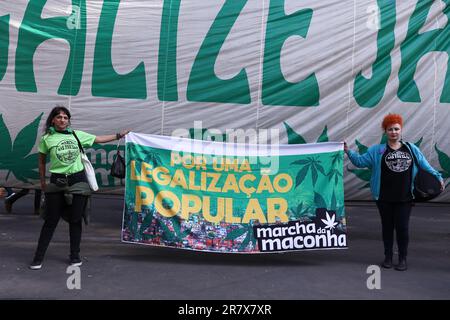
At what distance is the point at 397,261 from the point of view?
582 cm

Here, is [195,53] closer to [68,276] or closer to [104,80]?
[104,80]

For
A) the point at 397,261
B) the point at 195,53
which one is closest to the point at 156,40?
the point at 195,53

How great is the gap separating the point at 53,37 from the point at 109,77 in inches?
33.8

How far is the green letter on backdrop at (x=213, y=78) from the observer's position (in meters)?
6.54

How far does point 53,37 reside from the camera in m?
6.55

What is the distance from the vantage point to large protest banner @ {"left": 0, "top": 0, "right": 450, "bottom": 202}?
6.55 metres

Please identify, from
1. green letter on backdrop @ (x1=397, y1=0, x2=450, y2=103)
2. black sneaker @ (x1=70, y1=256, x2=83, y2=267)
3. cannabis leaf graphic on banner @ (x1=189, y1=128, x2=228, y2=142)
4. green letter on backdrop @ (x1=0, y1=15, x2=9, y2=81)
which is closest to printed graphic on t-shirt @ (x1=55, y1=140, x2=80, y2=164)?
black sneaker @ (x1=70, y1=256, x2=83, y2=267)

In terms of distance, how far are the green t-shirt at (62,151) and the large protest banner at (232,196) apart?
0.60 metres

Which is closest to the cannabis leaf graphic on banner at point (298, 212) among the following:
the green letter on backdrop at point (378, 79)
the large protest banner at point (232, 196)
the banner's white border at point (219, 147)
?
the large protest banner at point (232, 196)

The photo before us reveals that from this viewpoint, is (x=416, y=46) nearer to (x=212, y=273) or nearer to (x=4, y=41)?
(x=212, y=273)

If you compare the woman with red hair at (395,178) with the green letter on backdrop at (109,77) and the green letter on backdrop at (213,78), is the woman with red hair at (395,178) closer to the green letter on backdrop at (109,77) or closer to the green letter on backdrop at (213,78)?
the green letter on backdrop at (213,78)

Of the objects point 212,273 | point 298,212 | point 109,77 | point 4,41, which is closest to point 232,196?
point 298,212

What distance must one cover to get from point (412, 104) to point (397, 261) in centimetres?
202

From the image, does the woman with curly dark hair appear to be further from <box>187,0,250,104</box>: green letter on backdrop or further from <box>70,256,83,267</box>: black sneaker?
<box>187,0,250,104</box>: green letter on backdrop
